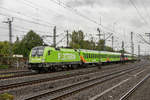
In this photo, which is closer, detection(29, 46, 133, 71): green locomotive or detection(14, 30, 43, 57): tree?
detection(29, 46, 133, 71): green locomotive

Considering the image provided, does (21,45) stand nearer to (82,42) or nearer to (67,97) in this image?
(82,42)

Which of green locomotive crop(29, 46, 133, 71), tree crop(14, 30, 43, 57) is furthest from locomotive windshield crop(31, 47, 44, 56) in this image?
tree crop(14, 30, 43, 57)

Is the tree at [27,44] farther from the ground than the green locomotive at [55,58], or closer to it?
farther from the ground

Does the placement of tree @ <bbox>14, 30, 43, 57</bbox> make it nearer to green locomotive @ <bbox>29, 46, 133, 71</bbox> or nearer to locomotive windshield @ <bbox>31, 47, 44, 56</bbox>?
green locomotive @ <bbox>29, 46, 133, 71</bbox>

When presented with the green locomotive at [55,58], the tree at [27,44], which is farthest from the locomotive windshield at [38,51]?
the tree at [27,44]

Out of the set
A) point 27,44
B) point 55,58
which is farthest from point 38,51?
point 27,44

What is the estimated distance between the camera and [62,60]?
2430 cm

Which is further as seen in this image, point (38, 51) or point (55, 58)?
point (55, 58)

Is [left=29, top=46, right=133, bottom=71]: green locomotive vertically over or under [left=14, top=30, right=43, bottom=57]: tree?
under

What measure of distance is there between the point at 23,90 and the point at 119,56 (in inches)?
1744

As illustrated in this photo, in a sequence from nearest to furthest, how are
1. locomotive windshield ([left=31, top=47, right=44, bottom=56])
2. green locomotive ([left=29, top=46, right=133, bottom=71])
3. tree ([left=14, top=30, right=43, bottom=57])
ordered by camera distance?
green locomotive ([left=29, top=46, right=133, bottom=71])
locomotive windshield ([left=31, top=47, right=44, bottom=56])
tree ([left=14, top=30, right=43, bottom=57])

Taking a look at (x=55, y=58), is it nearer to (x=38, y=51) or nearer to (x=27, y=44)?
(x=38, y=51)

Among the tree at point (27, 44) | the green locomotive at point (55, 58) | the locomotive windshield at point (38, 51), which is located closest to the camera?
the green locomotive at point (55, 58)

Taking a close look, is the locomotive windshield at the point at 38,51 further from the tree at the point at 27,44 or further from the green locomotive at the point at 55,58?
the tree at the point at 27,44
